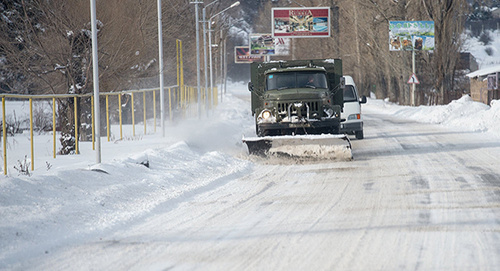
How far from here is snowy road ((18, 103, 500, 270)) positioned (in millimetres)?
5695

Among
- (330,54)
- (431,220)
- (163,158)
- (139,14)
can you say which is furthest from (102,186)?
(330,54)

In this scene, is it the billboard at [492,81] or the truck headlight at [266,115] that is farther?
the billboard at [492,81]

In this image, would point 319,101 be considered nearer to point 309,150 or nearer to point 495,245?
point 309,150

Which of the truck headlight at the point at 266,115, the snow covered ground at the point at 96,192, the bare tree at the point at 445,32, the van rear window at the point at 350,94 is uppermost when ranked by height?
the bare tree at the point at 445,32

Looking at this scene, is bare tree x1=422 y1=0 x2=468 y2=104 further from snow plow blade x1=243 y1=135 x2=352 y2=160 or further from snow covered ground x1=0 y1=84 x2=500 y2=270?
snow plow blade x1=243 y1=135 x2=352 y2=160

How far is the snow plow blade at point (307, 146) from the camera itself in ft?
46.9

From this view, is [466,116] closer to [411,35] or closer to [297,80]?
[297,80]

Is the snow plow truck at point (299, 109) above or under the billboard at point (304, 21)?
under

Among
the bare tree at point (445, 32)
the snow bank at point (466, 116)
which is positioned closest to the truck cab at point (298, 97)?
the snow bank at point (466, 116)

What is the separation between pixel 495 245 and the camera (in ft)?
19.7

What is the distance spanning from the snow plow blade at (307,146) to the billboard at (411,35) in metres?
29.3

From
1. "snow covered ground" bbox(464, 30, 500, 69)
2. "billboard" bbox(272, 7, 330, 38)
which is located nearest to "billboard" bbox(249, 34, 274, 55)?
"billboard" bbox(272, 7, 330, 38)

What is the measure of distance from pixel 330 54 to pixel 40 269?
215ft

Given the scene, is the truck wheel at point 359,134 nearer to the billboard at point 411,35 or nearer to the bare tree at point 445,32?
the bare tree at point 445,32
